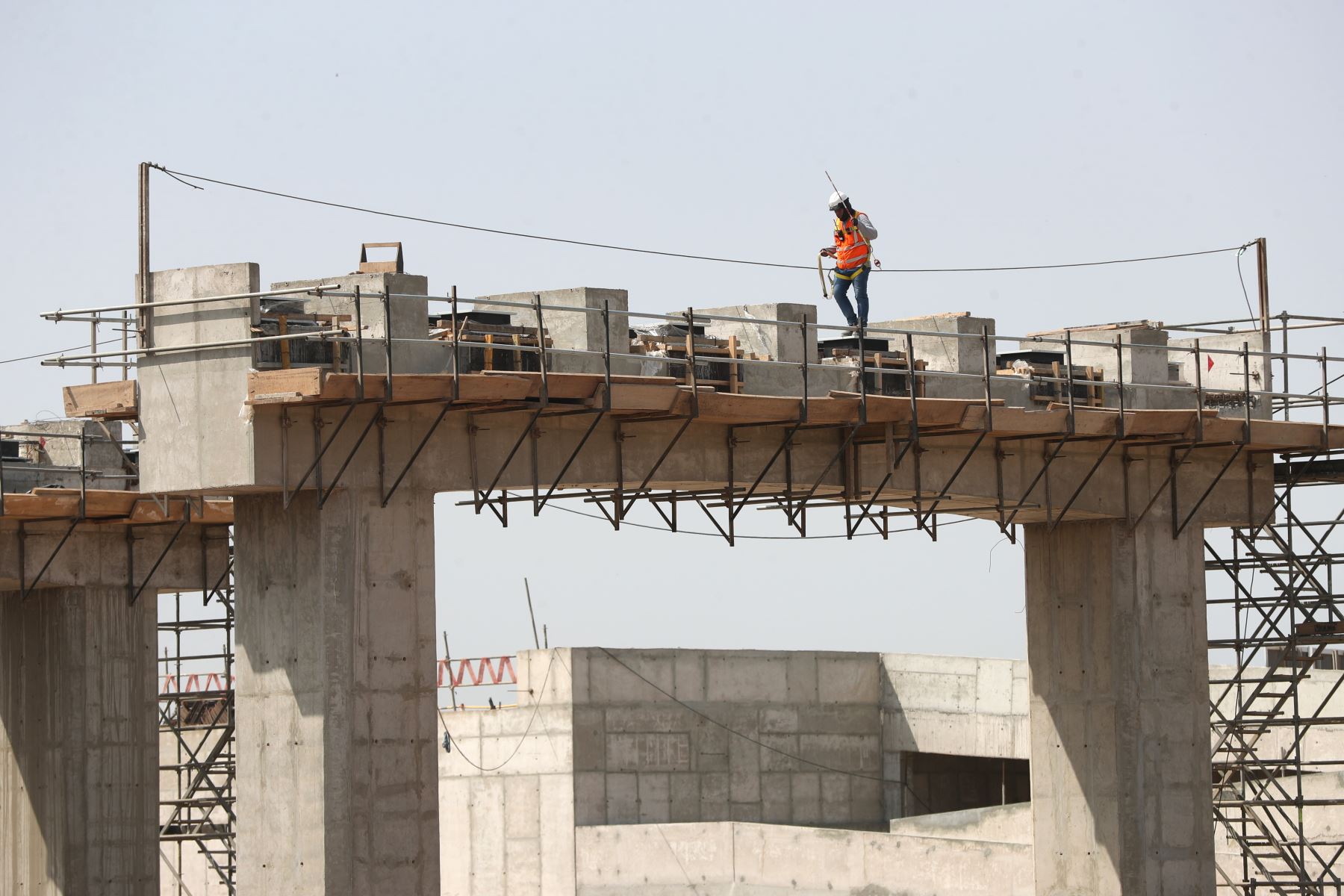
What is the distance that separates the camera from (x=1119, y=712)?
2842 centimetres

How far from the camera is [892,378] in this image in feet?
88.6

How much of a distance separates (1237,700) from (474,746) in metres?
16.4

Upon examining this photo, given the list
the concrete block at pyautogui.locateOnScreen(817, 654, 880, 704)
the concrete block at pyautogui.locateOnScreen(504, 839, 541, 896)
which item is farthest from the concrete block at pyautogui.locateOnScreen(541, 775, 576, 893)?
the concrete block at pyautogui.locateOnScreen(817, 654, 880, 704)

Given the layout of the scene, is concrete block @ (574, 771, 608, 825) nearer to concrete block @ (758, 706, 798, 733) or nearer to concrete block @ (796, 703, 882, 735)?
concrete block @ (758, 706, 798, 733)

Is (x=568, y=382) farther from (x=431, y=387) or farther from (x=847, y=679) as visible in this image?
(x=847, y=679)

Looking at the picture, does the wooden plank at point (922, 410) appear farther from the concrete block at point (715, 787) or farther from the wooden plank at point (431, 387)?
the concrete block at point (715, 787)

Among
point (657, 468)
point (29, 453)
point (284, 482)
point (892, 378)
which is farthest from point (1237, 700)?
point (29, 453)

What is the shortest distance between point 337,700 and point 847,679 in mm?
21818

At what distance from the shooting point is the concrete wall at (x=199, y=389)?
22.0 metres

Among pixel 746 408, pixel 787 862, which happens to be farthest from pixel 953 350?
pixel 787 862

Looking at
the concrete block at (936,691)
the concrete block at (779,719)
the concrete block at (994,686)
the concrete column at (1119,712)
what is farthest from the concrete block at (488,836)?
the concrete column at (1119,712)

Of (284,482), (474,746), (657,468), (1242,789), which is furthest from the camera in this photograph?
(474,746)

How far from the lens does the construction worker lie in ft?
85.1

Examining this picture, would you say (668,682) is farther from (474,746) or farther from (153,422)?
(153,422)
